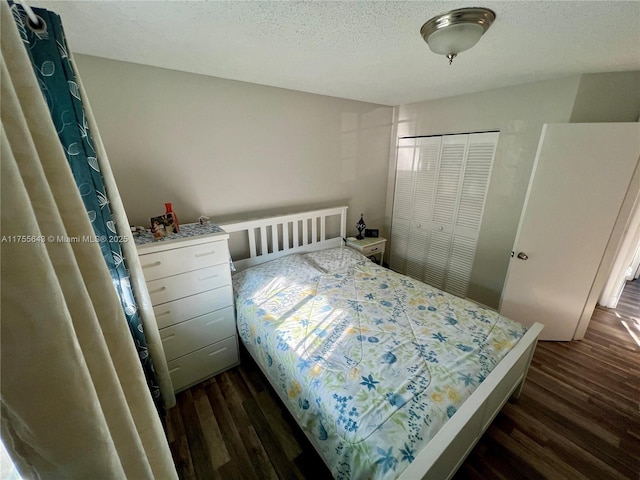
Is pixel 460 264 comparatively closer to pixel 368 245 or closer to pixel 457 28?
pixel 368 245

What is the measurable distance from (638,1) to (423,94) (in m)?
1.65

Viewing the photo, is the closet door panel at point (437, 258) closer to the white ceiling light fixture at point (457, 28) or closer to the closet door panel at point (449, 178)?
the closet door panel at point (449, 178)

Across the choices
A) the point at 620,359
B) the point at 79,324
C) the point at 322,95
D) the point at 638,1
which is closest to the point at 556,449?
the point at 620,359

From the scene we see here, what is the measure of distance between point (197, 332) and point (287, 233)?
1.25 m

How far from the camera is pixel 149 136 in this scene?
188cm

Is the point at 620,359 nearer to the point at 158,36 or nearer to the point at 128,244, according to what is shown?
the point at 128,244

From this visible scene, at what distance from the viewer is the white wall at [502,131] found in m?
2.10

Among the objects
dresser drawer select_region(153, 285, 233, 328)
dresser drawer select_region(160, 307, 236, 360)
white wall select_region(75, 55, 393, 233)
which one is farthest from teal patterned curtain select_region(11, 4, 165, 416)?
white wall select_region(75, 55, 393, 233)

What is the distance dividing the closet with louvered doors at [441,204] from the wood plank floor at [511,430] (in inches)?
46.3

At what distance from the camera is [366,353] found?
4.62 feet

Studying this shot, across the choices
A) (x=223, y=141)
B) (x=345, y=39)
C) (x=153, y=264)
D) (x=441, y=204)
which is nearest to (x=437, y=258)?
(x=441, y=204)

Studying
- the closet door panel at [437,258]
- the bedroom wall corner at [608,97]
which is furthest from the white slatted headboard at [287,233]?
the bedroom wall corner at [608,97]

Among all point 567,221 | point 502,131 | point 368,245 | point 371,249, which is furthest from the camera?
point 371,249

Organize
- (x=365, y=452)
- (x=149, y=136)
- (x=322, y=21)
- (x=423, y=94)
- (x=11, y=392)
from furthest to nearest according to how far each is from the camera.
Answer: (x=423, y=94) < (x=149, y=136) < (x=322, y=21) < (x=365, y=452) < (x=11, y=392)
